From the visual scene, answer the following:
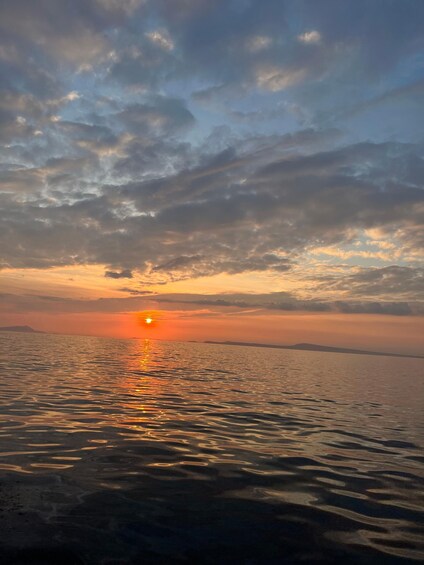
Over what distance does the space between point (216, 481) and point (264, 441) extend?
604cm

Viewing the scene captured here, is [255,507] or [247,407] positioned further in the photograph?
[247,407]

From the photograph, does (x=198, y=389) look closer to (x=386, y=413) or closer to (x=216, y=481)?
(x=386, y=413)

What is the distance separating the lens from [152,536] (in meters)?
8.05

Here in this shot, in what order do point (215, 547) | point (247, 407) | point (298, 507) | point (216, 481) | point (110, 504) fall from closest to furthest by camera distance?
point (215, 547), point (110, 504), point (298, 507), point (216, 481), point (247, 407)

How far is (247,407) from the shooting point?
26359 mm

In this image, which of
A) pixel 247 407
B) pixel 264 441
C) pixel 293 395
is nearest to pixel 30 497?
pixel 264 441

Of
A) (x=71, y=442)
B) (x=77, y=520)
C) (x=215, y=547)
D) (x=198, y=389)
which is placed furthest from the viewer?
(x=198, y=389)

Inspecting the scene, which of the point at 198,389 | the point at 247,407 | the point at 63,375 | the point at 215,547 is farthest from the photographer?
the point at 63,375

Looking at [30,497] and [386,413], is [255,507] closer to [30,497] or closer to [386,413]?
[30,497]

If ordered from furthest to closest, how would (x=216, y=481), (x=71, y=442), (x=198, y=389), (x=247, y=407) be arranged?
(x=198, y=389), (x=247, y=407), (x=71, y=442), (x=216, y=481)

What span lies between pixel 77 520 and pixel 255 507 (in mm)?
4179

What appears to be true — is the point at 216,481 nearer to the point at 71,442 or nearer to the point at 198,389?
the point at 71,442

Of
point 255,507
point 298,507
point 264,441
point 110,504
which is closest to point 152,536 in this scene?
point 110,504

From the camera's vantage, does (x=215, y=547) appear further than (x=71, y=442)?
No
